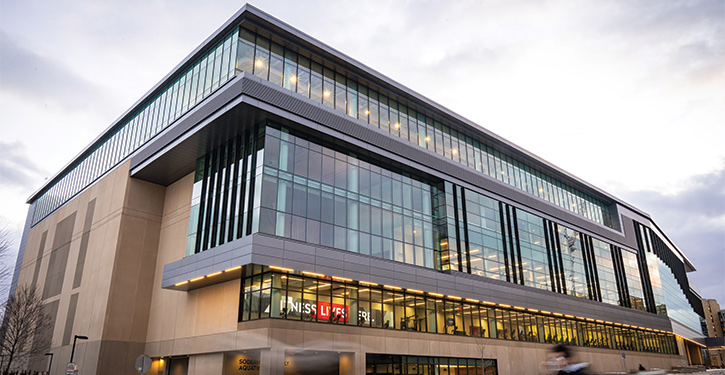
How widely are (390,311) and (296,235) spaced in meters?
10.1

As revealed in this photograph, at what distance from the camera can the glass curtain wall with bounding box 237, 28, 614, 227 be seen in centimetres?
3678

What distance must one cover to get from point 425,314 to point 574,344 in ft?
79.8

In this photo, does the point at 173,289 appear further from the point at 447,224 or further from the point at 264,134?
the point at 447,224

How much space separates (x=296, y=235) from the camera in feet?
112

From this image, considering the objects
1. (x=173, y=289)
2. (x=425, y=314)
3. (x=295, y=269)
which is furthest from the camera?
(x=425, y=314)

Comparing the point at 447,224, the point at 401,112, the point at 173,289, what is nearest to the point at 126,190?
the point at 173,289

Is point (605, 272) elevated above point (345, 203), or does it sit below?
above

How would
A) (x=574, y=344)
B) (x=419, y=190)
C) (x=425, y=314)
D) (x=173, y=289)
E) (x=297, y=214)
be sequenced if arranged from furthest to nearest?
(x=574, y=344) → (x=419, y=190) → (x=425, y=314) → (x=173, y=289) → (x=297, y=214)

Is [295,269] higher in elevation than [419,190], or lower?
lower

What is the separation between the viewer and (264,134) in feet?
115

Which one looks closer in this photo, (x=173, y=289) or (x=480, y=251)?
(x=173, y=289)

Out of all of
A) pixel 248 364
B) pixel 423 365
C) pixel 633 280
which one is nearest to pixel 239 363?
pixel 248 364

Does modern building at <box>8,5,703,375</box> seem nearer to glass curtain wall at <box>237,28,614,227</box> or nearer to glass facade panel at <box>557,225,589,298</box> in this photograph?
glass curtain wall at <box>237,28,614,227</box>

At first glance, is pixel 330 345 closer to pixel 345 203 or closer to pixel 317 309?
pixel 317 309
